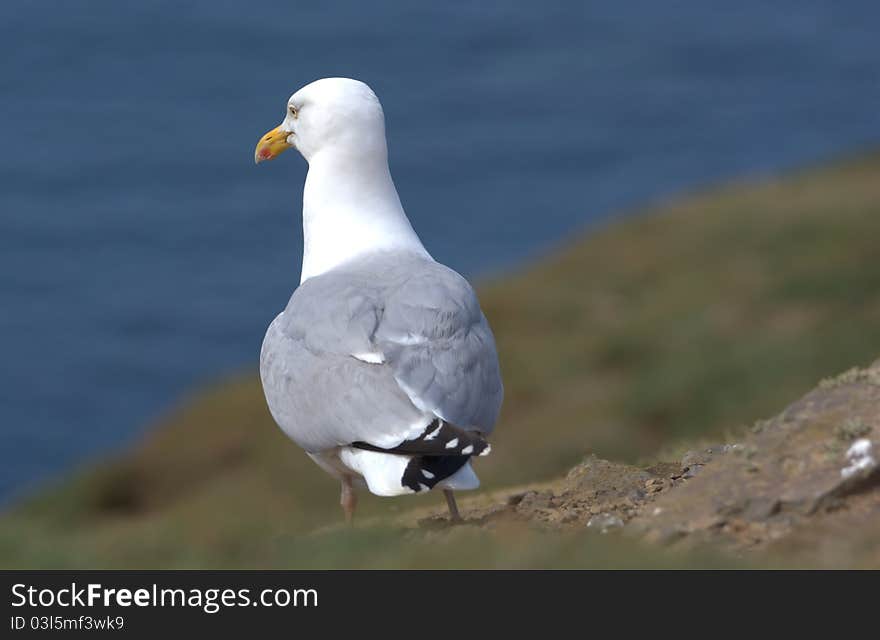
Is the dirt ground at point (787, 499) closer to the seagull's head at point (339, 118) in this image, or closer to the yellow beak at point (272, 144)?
the seagull's head at point (339, 118)

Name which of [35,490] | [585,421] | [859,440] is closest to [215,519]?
[585,421]

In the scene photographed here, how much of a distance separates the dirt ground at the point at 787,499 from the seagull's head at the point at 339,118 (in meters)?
2.89

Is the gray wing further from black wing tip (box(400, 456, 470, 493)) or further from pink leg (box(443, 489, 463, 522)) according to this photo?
pink leg (box(443, 489, 463, 522))

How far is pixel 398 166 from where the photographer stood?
57250 millimetres

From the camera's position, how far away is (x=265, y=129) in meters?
63.5

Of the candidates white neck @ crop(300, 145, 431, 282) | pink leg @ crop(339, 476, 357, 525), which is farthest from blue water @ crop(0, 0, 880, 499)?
pink leg @ crop(339, 476, 357, 525)

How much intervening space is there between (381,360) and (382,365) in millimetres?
29

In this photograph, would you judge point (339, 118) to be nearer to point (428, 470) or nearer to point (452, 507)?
point (452, 507)

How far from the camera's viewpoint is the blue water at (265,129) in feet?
154

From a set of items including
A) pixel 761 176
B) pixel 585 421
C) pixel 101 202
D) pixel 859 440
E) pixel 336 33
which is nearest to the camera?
pixel 859 440

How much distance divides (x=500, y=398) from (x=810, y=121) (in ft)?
205

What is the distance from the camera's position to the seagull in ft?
26.9

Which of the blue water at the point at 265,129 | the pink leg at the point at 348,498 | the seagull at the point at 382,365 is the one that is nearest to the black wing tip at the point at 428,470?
the seagull at the point at 382,365

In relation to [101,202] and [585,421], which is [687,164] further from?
[585,421]
